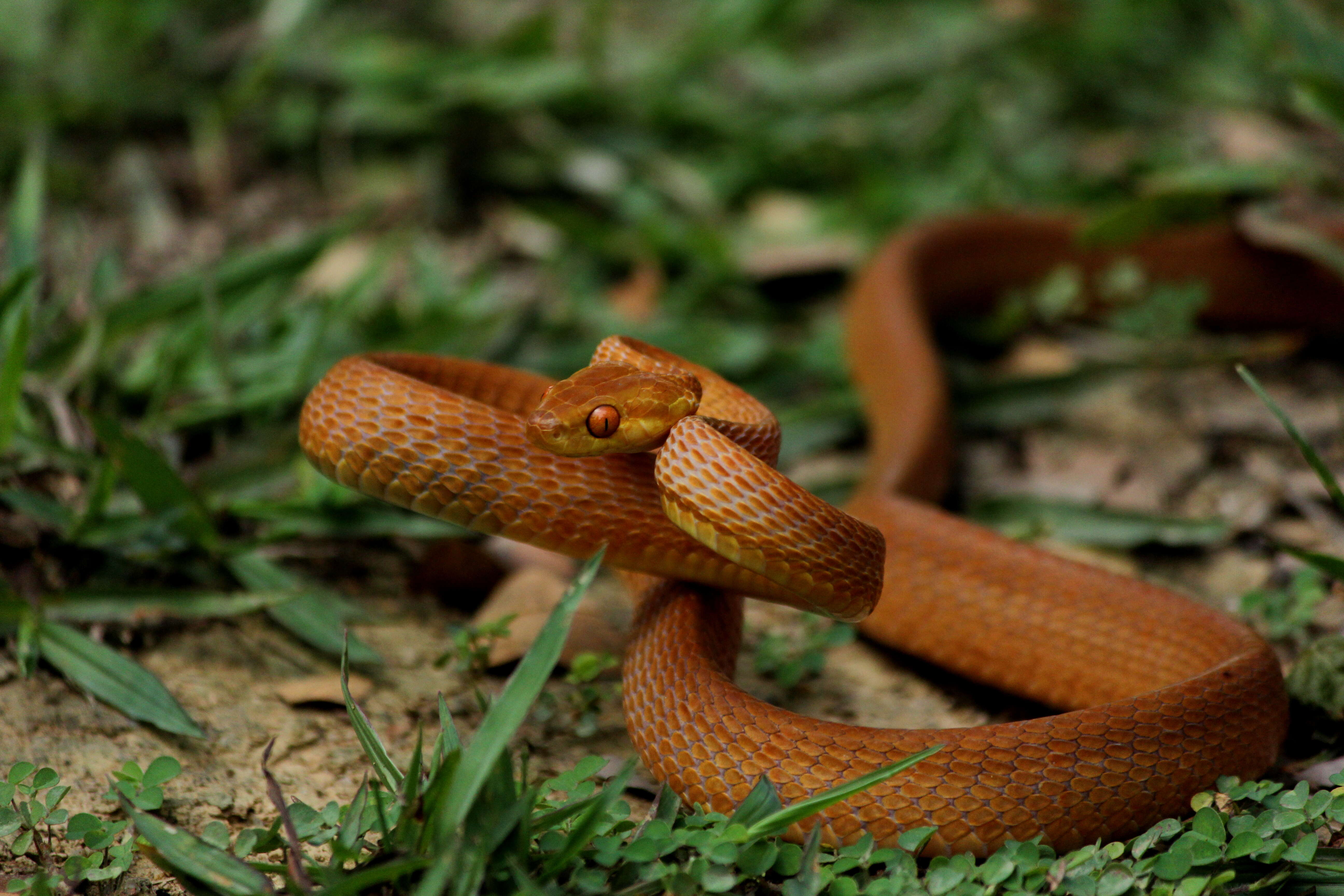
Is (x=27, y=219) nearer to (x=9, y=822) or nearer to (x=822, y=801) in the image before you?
(x=9, y=822)

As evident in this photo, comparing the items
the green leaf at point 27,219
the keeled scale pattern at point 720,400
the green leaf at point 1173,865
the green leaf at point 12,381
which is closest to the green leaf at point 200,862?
the keeled scale pattern at point 720,400

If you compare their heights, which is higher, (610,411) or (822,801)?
(610,411)

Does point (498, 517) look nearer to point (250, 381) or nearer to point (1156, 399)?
point (250, 381)

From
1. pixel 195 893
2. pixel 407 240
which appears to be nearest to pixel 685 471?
pixel 195 893

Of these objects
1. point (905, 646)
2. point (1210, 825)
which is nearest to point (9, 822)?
point (905, 646)

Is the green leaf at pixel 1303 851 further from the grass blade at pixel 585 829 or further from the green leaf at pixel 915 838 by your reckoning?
the grass blade at pixel 585 829
